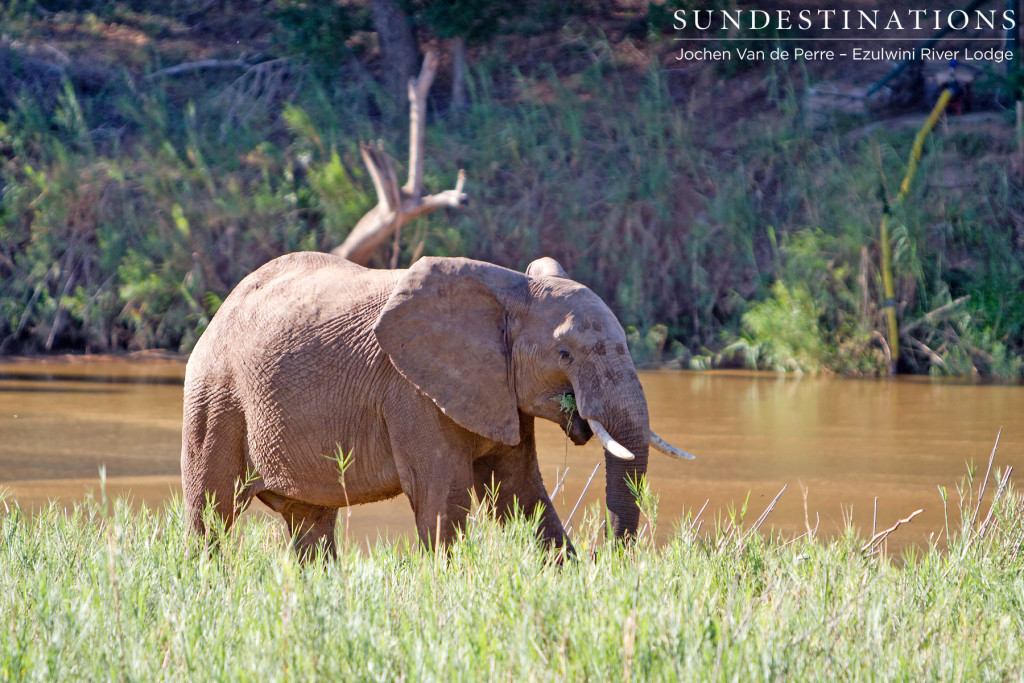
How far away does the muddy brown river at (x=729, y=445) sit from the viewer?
7863 millimetres

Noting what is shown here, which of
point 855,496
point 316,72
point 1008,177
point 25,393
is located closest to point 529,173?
point 316,72

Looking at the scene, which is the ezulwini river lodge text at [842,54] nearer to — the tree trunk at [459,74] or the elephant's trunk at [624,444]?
the tree trunk at [459,74]

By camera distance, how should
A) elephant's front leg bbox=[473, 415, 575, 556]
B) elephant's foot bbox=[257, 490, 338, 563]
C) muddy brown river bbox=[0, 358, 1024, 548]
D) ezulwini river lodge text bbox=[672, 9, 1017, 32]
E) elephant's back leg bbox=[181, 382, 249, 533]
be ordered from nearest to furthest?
elephant's front leg bbox=[473, 415, 575, 556], elephant's back leg bbox=[181, 382, 249, 533], elephant's foot bbox=[257, 490, 338, 563], muddy brown river bbox=[0, 358, 1024, 548], ezulwini river lodge text bbox=[672, 9, 1017, 32]

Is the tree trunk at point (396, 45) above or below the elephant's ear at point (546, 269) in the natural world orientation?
above

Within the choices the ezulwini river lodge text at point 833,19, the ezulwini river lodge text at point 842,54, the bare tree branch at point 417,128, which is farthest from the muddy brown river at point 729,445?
the ezulwini river lodge text at point 833,19

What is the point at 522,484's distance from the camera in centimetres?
532

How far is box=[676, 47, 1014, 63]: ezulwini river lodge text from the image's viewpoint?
1892 cm

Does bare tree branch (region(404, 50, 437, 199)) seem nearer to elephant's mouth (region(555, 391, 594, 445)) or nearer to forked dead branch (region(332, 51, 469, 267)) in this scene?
forked dead branch (region(332, 51, 469, 267))

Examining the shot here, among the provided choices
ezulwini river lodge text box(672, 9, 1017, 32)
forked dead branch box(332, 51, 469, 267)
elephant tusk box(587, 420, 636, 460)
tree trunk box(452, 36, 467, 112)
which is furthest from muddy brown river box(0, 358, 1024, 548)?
ezulwini river lodge text box(672, 9, 1017, 32)

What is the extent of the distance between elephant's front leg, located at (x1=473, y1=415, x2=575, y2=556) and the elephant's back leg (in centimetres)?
115

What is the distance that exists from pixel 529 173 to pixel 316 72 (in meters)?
4.75

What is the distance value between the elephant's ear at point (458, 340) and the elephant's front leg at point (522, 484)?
13.8 inches

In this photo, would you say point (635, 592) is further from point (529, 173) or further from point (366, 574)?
point (529, 173)

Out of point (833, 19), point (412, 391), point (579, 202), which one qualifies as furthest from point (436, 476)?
point (833, 19)
